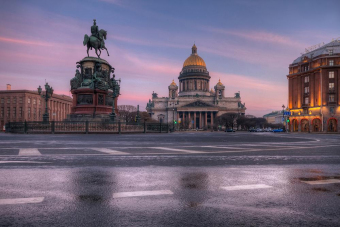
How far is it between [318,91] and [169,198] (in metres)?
72.7

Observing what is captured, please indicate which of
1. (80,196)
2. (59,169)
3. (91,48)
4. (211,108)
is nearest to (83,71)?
(91,48)

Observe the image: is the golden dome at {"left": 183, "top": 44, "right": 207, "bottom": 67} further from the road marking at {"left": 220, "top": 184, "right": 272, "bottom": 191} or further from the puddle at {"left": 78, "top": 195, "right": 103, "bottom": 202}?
the puddle at {"left": 78, "top": 195, "right": 103, "bottom": 202}

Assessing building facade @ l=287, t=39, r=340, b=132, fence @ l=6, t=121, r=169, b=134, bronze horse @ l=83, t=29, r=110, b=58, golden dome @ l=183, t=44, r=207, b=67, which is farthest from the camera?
golden dome @ l=183, t=44, r=207, b=67

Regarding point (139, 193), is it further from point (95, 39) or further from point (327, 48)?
point (327, 48)

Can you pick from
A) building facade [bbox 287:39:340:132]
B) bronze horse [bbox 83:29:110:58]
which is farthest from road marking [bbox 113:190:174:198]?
building facade [bbox 287:39:340:132]

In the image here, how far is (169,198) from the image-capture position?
4.81m

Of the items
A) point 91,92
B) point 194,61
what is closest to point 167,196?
point 91,92

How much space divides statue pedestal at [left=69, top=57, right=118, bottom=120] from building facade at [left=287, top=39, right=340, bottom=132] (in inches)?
2007

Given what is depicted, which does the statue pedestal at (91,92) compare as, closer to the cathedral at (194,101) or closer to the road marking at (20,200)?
the road marking at (20,200)

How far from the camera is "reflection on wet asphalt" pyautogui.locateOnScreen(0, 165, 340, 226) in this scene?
3.75 meters

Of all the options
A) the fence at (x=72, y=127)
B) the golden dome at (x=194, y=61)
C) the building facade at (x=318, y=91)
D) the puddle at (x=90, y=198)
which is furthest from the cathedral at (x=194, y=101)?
the puddle at (x=90, y=198)

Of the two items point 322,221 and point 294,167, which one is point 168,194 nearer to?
point 322,221

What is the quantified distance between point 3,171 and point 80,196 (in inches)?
141

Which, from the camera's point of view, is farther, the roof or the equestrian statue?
the roof
